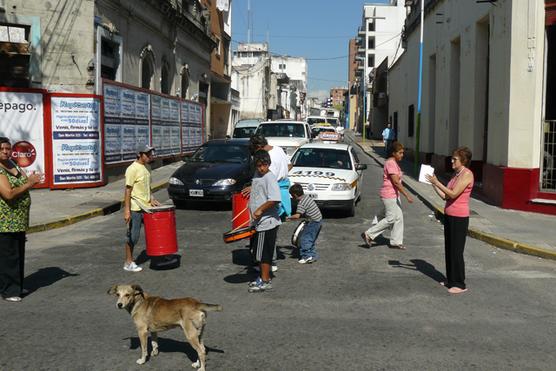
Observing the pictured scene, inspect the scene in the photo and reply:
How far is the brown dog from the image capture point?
4.82m

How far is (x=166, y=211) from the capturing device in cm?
809

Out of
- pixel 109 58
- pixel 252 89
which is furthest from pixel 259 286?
pixel 252 89

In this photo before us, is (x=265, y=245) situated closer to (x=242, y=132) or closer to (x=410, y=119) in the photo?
(x=242, y=132)

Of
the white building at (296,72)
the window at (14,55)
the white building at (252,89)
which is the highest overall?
the white building at (296,72)

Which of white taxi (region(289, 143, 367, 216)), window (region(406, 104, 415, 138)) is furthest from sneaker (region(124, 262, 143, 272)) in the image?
window (region(406, 104, 415, 138))

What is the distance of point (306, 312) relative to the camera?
6543 millimetres

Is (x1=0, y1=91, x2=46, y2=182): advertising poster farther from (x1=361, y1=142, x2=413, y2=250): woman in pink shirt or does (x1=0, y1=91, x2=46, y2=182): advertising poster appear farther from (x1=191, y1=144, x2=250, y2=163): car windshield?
(x1=361, y1=142, x2=413, y2=250): woman in pink shirt

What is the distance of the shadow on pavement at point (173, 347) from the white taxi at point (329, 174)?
24.4ft

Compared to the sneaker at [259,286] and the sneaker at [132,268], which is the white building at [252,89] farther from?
the sneaker at [259,286]

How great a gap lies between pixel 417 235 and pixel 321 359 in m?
7.02

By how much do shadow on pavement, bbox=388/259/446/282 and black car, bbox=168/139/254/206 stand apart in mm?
5737

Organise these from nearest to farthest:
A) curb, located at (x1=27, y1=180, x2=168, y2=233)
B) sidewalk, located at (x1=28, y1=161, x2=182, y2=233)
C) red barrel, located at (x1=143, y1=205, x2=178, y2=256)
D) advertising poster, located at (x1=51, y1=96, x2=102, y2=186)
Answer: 1. red barrel, located at (x1=143, y1=205, x2=178, y2=256)
2. curb, located at (x1=27, y1=180, x2=168, y2=233)
3. sidewalk, located at (x1=28, y1=161, x2=182, y2=233)
4. advertising poster, located at (x1=51, y1=96, x2=102, y2=186)

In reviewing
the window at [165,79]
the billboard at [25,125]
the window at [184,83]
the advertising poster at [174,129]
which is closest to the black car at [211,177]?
the billboard at [25,125]

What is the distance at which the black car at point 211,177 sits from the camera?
558 inches
